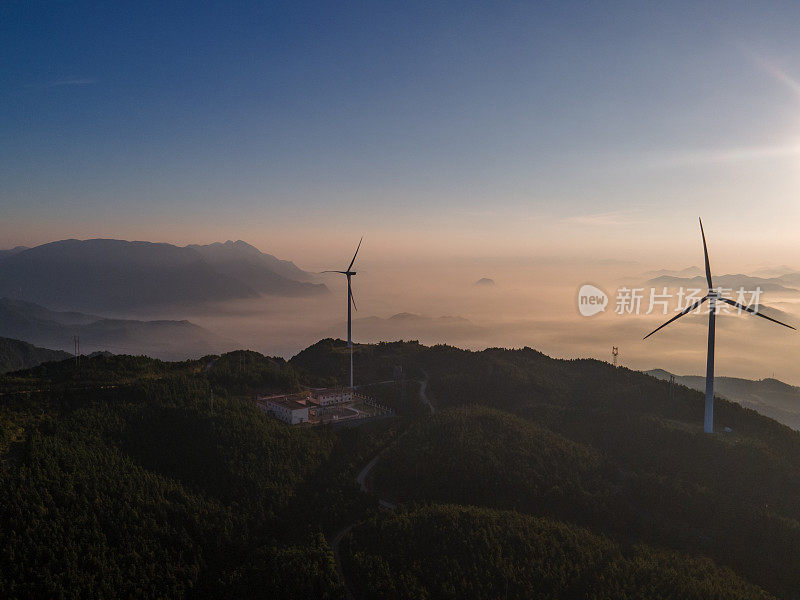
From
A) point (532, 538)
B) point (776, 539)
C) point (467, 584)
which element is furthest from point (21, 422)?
point (776, 539)

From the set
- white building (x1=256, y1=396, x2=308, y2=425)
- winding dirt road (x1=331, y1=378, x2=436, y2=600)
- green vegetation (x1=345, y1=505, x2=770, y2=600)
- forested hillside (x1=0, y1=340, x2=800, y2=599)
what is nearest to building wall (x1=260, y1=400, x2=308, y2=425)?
white building (x1=256, y1=396, x2=308, y2=425)

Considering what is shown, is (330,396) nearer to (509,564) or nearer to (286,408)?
(286,408)

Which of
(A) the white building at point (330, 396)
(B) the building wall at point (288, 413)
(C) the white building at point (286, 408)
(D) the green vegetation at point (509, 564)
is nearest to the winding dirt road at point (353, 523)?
(D) the green vegetation at point (509, 564)

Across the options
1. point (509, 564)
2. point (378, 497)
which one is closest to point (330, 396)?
point (378, 497)

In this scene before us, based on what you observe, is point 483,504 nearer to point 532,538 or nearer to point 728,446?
point 532,538

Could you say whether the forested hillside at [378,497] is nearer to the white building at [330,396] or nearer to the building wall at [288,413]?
the building wall at [288,413]

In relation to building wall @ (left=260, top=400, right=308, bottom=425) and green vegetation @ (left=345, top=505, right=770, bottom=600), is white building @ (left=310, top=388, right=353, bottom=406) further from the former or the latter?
green vegetation @ (left=345, top=505, right=770, bottom=600)
